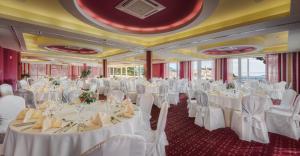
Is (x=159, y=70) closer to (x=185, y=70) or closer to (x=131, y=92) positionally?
(x=185, y=70)

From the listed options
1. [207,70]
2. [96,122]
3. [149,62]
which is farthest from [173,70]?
[96,122]

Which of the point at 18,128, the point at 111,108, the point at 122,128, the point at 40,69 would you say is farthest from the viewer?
the point at 40,69

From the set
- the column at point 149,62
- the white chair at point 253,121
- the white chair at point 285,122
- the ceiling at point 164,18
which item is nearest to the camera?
the white chair at point 253,121

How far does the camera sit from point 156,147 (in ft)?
7.64

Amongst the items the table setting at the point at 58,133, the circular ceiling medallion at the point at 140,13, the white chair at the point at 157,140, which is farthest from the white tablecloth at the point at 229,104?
the table setting at the point at 58,133

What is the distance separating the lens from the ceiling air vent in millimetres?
3740

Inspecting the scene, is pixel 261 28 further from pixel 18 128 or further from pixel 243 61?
pixel 243 61

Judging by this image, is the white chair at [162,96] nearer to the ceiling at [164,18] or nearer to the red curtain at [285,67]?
the ceiling at [164,18]

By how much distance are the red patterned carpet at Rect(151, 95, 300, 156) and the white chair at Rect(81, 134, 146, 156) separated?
6.81 ft

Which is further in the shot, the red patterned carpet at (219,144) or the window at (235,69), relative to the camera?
the window at (235,69)

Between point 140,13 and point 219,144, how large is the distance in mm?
3486

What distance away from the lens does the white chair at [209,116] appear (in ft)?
13.8

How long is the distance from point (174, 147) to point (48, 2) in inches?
172

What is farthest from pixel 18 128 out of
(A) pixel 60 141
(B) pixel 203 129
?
(B) pixel 203 129
